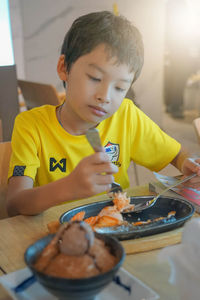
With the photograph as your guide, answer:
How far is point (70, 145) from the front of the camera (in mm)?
1238

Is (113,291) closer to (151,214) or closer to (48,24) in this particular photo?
(151,214)

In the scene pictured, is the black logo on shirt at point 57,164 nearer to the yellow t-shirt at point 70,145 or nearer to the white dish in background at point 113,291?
the yellow t-shirt at point 70,145

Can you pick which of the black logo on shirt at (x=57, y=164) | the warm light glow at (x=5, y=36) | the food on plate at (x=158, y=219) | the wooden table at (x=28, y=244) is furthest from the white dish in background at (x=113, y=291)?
the warm light glow at (x=5, y=36)

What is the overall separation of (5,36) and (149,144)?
2.31m

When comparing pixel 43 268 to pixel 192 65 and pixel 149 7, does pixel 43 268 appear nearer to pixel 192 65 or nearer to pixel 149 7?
pixel 149 7

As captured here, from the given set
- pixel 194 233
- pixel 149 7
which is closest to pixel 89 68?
pixel 194 233

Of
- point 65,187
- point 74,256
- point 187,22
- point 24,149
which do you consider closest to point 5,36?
point 24,149

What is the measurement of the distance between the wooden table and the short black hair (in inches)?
16.8

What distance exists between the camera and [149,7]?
421cm

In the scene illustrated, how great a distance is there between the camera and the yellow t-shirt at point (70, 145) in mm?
1177

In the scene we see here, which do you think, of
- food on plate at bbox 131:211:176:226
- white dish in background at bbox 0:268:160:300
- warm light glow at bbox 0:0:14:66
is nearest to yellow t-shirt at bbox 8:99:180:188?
food on plate at bbox 131:211:176:226

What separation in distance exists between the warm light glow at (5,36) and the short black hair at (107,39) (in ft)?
7.37

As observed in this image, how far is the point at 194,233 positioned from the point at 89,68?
0.64 metres

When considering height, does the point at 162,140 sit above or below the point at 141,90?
above
